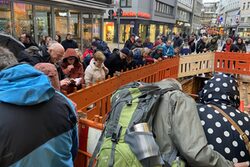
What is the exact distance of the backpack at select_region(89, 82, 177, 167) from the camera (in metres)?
1.80

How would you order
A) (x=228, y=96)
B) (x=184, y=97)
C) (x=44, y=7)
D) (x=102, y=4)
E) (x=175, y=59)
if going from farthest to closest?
(x=102, y=4)
(x=44, y=7)
(x=175, y=59)
(x=228, y=96)
(x=184, y=97)

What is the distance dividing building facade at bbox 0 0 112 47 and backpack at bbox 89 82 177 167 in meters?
9.78

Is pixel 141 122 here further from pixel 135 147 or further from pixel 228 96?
pixel 228 96

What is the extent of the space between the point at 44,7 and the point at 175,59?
6973 millimetres

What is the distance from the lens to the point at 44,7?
41.7 ft

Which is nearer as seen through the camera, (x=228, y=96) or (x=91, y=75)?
(x=228, y=96)

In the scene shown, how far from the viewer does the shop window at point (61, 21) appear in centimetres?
1377

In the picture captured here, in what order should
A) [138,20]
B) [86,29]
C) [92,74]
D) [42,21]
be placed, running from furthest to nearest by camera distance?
[138,20], [86,29], [42,21], [92,74]

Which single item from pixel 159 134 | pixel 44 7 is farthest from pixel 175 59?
pixel 159 134

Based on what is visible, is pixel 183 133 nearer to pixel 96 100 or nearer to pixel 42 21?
pixel 96 100

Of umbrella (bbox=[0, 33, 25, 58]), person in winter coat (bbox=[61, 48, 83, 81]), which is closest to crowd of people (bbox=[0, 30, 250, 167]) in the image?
umbrella (bbox=[0, 33, 25, 58])

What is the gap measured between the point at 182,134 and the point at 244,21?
3002 inches

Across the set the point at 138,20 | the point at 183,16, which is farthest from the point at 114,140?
the point at 183,16

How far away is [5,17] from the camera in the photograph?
10.7 meters
